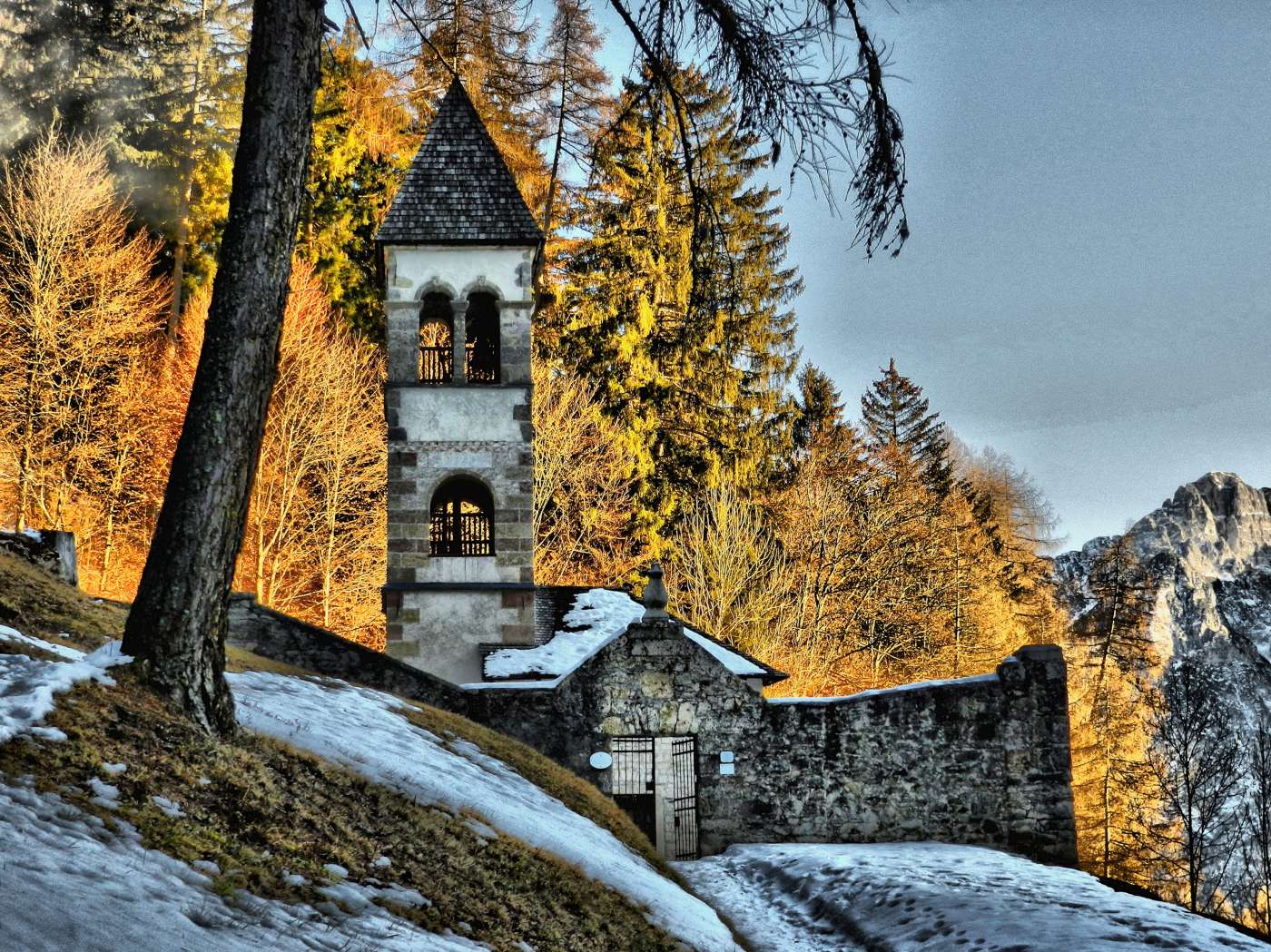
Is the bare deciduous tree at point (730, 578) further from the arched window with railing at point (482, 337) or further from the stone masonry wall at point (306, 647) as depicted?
the stone masonry wall at point (306, 647)

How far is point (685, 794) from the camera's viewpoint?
17.7 m

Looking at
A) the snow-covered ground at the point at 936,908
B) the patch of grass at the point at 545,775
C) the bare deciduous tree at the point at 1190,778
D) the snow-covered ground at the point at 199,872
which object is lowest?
the bare deciduous tree at the point at 1190,778

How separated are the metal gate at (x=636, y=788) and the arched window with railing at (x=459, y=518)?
4.03 metres

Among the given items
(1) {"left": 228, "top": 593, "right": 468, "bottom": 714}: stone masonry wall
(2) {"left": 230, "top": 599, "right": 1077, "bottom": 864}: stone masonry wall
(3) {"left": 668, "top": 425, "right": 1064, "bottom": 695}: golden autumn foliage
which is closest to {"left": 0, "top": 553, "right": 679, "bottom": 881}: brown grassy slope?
(1) {"left": 228, "top": 593, "right": 468, "bottom": 714}: stone masonry wall

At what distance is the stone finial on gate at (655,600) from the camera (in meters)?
17.3

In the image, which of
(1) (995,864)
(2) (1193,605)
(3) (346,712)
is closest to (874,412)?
(2) (1193,605)

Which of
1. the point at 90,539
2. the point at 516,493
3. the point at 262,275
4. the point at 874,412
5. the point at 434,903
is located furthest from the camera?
the point at 874,412

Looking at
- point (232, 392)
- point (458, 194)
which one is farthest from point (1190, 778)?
point (232, 392)

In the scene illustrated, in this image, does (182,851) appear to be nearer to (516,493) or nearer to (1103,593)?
(516,493)

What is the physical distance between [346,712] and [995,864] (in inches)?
320

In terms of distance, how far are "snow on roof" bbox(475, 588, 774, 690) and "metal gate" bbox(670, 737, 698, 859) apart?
4.63 feet

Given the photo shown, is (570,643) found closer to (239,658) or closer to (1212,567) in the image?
(239,658)

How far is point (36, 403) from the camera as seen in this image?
24594 mm

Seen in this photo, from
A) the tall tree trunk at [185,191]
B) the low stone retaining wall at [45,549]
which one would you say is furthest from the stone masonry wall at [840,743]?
the tall tree trunk at [185,191]
